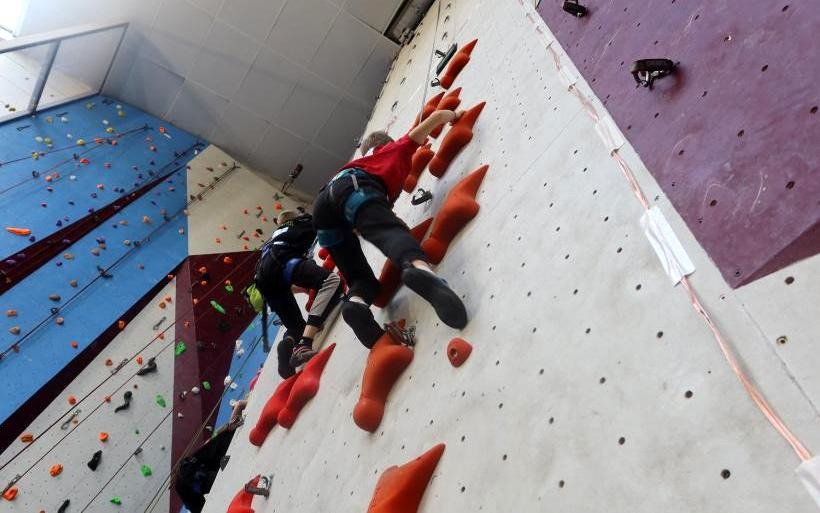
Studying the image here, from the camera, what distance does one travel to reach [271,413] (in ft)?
7.70

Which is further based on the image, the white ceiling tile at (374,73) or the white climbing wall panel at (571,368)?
the white ceiling tile at (374,73)

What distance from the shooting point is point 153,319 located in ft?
13.1

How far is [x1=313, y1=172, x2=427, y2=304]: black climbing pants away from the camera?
155 centimetres

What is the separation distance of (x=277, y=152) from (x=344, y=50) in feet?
3.96

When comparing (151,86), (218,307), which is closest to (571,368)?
(218,307)

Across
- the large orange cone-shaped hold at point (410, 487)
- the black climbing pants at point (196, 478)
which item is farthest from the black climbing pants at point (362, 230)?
the black climbing pants at point (196, 478)

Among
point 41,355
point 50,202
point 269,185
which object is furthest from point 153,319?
point 269,185

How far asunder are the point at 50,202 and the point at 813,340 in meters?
4.53

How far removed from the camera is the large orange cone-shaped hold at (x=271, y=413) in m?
2.35

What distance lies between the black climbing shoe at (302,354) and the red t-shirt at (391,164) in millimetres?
739

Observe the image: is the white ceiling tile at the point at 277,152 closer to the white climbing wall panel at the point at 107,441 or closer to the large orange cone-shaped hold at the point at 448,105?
the white climbing wall panel at the point at 107,441

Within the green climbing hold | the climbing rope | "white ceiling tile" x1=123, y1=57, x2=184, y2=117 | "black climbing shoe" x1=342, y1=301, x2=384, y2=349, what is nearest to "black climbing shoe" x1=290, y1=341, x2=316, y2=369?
"black climbing shoe" x1=342, y1=301, x2=384, y2=349

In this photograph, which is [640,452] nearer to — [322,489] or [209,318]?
[322,489]

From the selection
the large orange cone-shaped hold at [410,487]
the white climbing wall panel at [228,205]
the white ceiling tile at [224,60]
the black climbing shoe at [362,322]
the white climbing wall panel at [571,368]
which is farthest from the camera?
the white ceiling tile at [224,60]
